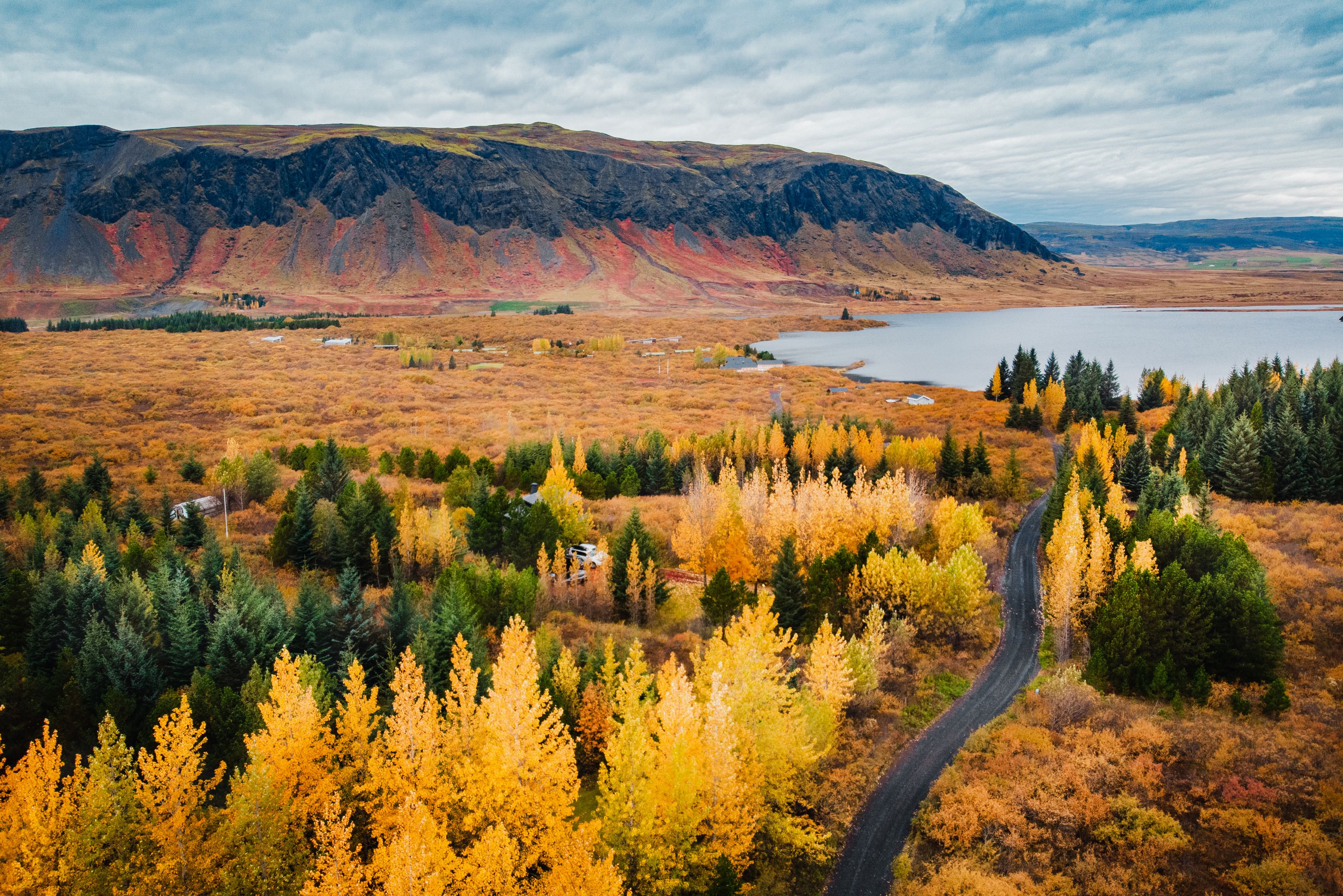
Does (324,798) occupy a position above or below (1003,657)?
above

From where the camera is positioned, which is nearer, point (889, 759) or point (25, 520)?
point (889, 759)

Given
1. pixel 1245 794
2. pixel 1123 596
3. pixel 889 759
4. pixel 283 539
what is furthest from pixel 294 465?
pixel 1245 794

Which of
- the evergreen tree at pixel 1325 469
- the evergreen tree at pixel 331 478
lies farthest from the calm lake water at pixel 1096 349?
the evergreen tree at pixel 331 478

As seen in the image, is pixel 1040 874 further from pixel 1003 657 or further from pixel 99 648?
pixel 99 648

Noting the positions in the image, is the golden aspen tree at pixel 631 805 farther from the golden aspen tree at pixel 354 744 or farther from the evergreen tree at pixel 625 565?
the evergreen tree at pixel 625 565

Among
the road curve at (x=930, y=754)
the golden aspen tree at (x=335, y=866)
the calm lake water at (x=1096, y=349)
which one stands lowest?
the road curve at (x=930, y=754)

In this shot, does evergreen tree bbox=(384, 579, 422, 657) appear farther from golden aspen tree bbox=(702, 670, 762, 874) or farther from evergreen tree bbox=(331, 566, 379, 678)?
golden aspen tree bbox=(702, 670, 762, 874)
